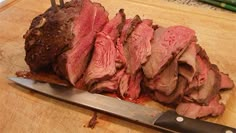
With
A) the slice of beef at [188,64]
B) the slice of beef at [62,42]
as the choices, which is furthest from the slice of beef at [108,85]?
the slice of beef at [188,64]

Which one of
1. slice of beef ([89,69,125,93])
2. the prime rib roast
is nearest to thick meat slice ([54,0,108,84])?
the prime rib roast

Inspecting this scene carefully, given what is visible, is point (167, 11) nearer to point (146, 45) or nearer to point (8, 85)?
point (146, 45)

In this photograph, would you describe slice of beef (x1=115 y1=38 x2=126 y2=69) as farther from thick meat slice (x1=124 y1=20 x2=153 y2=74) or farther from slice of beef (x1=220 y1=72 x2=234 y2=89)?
slice of beef (x1=220 y1=72 x2=234 y2=89)

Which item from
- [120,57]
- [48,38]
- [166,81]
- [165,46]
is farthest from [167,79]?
[48,38]

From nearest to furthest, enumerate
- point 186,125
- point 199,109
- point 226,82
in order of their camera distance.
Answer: point 186,125, point 199,109, point 226,82


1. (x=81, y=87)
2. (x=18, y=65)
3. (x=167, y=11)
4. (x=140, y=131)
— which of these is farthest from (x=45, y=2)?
(x=140, y=131)

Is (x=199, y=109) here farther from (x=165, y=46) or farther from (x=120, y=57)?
(x=120, y=57)
